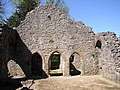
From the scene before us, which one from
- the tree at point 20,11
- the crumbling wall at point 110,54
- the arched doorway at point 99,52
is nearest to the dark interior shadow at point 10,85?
the crumbling wall at point 110,54

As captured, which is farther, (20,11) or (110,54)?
(20,11)

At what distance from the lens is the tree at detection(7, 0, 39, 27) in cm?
2842

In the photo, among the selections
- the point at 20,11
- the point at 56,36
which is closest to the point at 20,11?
the point at 20,11

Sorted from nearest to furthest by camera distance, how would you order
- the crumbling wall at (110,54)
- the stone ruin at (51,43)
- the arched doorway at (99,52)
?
the crumbling wall at (110,54) → the stone ruin at (51,43) → the arched doorway at (99,52)

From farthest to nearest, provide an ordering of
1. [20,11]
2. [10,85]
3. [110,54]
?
[20,11], [110,54], [10,85]

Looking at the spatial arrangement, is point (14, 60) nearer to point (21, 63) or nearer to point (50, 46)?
point (21, 63)

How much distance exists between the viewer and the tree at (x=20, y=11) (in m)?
28.4

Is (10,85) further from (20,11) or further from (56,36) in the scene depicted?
(20,11)

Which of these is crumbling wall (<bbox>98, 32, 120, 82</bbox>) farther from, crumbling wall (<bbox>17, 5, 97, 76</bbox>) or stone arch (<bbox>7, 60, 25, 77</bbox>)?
stone arch (<bbox>7, 60, 25, 77</bbox>)

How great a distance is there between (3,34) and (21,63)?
144 inches

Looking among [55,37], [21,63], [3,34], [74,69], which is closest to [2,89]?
[3,34]

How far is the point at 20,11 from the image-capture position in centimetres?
2900

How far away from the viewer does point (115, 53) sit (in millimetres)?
14609

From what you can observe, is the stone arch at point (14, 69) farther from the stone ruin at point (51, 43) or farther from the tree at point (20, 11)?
the tree at point (20, 11)
